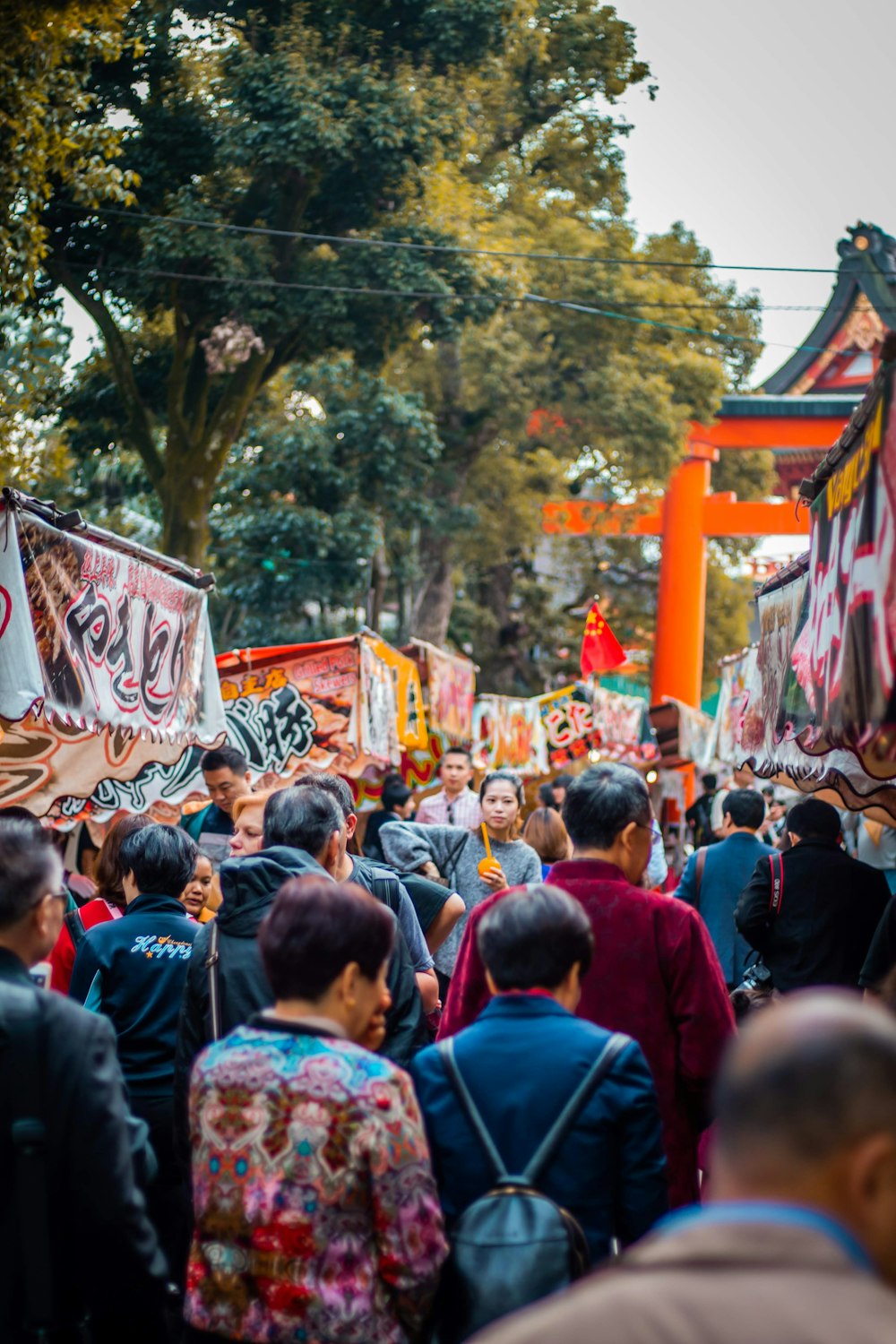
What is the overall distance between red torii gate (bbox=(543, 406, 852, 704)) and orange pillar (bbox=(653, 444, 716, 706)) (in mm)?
18

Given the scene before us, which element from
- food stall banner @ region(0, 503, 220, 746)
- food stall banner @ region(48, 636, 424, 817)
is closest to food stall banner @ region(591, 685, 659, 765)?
food stall banner @ region(48, 636, 424, 817)

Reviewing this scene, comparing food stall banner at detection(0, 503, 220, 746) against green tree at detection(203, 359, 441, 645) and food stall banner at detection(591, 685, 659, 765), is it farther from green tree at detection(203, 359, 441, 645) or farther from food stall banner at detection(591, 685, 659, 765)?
green tree at detection(203, 359, 441, 645)

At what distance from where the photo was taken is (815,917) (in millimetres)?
5809

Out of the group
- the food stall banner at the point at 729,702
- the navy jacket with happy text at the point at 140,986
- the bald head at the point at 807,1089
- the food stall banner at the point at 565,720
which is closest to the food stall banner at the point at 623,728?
the food stall banner at the point at 565,720

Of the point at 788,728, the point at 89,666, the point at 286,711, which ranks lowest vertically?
the point at 286,711

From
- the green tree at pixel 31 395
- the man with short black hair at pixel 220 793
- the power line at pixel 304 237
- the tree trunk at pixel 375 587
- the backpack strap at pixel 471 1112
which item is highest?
the power line at pixel 304 237

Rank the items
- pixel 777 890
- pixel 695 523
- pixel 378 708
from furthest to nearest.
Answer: pixel 695 523 → pixel 378 708 → pixel 777 890

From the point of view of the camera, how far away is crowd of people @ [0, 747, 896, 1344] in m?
1.42

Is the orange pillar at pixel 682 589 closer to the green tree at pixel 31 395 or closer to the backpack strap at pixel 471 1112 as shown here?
the green tree at pixel 31 395

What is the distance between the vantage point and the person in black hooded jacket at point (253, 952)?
12.0 feet

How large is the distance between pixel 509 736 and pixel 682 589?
11.2 m

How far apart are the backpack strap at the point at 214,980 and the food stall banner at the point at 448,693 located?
9255 millimetres

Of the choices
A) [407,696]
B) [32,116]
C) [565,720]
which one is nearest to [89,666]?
[32,116]

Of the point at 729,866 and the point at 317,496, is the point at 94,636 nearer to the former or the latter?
the point at 729,866
